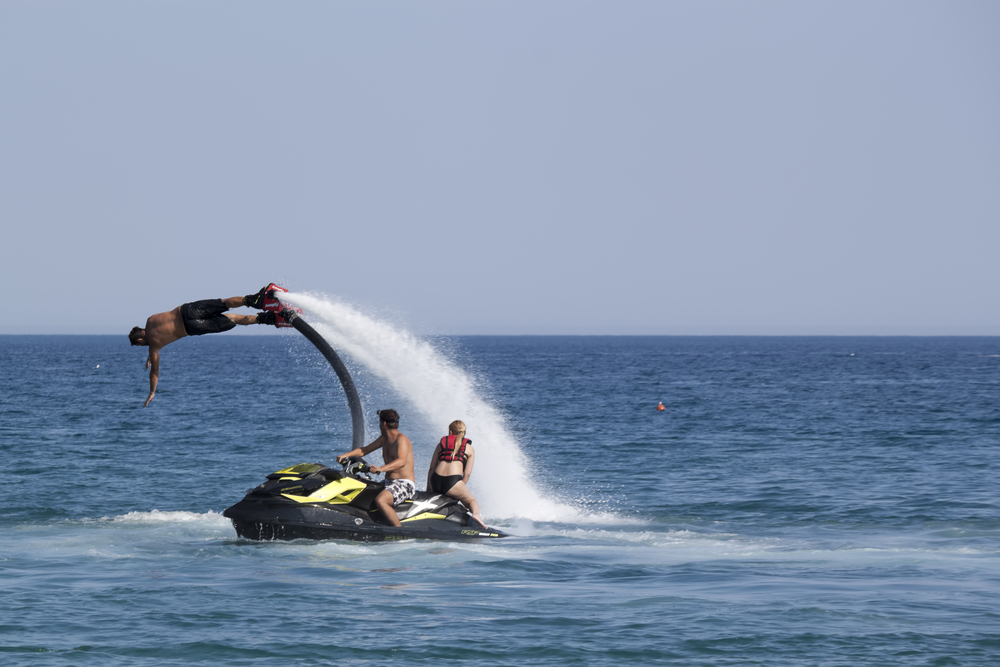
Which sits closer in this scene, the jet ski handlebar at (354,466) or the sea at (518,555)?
the sea at (518,555)

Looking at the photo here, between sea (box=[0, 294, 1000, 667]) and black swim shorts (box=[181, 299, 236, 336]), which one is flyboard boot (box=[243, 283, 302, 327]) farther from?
sea (box=[0, 294, 1000, 667])

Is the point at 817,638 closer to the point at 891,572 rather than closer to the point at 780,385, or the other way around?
the point at 891,572

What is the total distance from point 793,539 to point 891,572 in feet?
10.3

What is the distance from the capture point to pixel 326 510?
50.1 feet

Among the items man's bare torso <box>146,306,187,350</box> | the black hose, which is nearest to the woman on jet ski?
the black hose

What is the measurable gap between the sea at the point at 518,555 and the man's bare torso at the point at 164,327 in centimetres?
213

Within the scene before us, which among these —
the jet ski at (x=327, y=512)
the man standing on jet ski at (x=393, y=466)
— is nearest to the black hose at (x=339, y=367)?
the man standing on jet ski at (x=393, y=466)

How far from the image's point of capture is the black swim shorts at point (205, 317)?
13.9 m

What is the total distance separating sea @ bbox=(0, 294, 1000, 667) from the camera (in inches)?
435

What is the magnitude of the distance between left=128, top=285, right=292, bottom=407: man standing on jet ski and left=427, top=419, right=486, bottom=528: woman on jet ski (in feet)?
11.2

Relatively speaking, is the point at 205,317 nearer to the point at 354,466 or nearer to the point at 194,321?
the point at 194,321

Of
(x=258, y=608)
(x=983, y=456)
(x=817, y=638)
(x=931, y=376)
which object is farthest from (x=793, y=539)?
(x=931, y=376)

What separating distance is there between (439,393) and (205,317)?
22.7 feet

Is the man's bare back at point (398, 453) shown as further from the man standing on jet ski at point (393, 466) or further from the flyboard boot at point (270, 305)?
the flyboard boot at point (270, 305)
